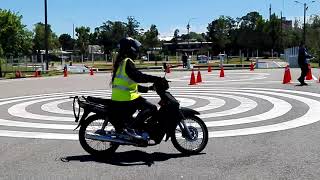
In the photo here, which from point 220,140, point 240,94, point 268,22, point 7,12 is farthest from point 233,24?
point 220,140

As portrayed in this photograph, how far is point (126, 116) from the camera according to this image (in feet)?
25.3

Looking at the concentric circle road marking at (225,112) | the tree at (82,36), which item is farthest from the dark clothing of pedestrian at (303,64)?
the tree at (82,36)

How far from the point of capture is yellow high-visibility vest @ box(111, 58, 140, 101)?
769 centimetres

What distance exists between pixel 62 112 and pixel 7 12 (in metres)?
38.1

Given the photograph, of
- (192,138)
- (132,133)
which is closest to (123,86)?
(132,133)

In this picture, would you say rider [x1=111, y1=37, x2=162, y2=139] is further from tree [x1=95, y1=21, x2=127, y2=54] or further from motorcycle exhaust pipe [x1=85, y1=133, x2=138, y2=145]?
tree [x1=95, y1=21, x2=127, y2=54]

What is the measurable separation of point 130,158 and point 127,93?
3.08 feet

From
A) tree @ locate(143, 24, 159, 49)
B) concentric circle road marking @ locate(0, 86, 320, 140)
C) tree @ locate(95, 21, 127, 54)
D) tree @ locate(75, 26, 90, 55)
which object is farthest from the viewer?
tree @ locate(75, 26, 90, 55)

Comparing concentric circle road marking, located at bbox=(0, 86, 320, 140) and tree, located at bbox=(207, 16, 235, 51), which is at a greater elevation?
tree, located at bbox=(207, 16, 235, 51)

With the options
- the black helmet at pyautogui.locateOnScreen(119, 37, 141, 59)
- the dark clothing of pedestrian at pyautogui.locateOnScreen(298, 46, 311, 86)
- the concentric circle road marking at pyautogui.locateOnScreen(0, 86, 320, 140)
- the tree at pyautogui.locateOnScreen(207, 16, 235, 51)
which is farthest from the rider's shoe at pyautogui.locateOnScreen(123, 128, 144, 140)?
the tree at pyautogui.locateOnScreen(207, 16, 235, 51)

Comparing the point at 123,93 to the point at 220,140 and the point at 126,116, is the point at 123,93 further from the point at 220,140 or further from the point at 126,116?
the point at 220,140

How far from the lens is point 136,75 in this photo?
7.59 m

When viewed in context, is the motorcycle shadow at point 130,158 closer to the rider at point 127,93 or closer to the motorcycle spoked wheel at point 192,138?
the motorcycle spoked wheel at point 192,138

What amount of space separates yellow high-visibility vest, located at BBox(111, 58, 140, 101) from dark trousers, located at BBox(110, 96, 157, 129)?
0.24ft
